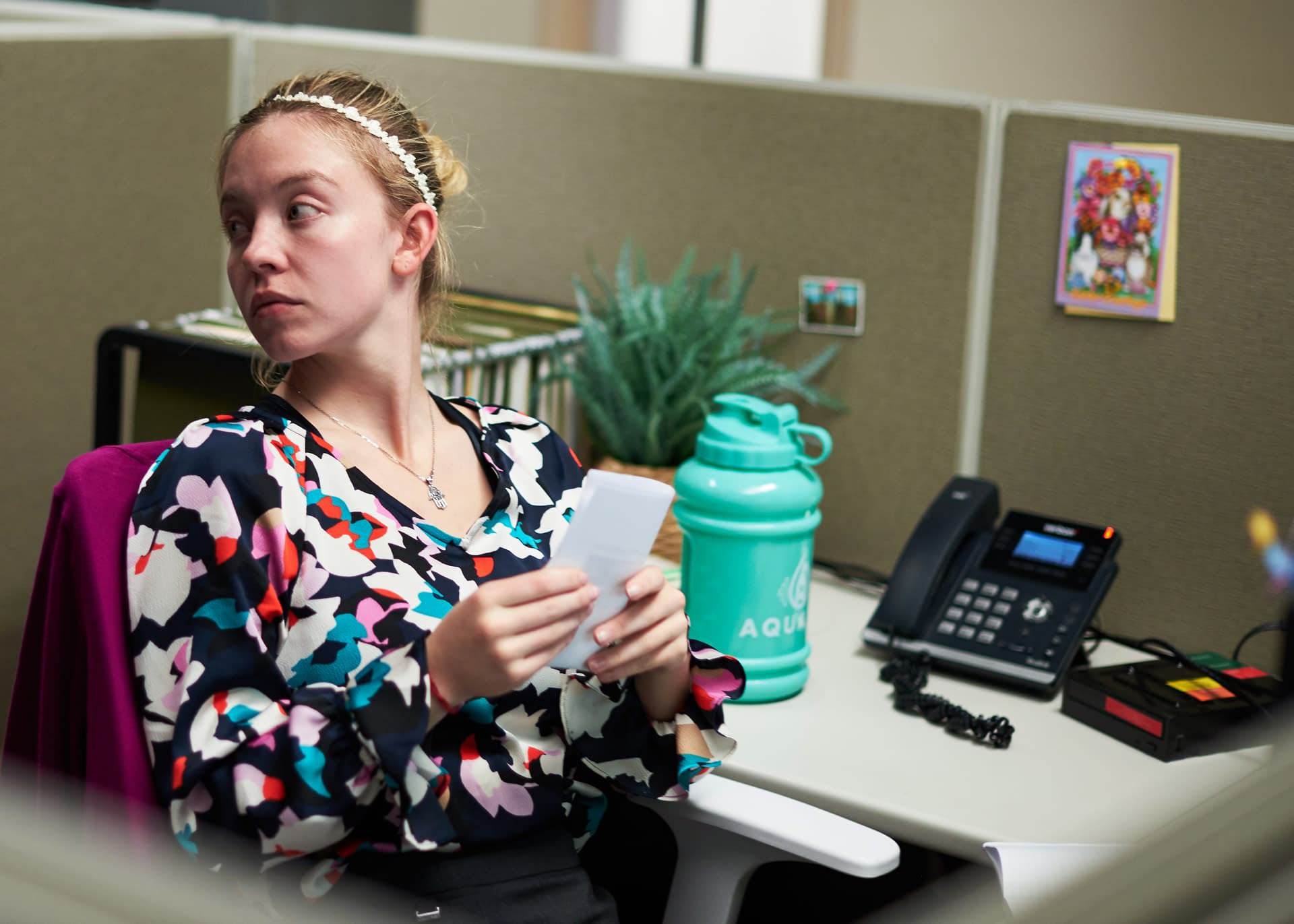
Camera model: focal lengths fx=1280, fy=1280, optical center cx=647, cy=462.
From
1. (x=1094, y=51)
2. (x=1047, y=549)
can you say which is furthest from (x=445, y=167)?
(x=1094, y=51)

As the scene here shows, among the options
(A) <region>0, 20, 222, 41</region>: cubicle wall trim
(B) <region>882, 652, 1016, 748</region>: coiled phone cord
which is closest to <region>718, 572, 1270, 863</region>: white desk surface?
(B) <region>882, 652, 1016, 748</region>: coiled phone cord

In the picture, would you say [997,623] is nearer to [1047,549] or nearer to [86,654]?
[1047,549]

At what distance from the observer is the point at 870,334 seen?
59.7 inches

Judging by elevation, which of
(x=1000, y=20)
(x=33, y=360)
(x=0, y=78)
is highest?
(x=1000, y=20)

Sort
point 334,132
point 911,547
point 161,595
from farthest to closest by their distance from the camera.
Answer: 1. point 911,547
2. point 334,132
3. point 161,595

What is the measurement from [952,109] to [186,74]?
1.02 meters

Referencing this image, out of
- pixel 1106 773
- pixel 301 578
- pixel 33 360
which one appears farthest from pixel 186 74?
pixel 1106 773

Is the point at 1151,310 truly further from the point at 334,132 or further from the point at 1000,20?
the point at 1000,20

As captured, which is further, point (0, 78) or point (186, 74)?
point (186, 74)

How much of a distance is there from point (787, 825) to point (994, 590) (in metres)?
0.45

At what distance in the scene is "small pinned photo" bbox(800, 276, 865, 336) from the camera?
A: 1.52 m

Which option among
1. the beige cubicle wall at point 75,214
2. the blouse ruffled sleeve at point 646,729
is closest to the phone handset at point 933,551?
the blouse ruffled sleeve at point 646,729

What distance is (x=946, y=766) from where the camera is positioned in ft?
3.54

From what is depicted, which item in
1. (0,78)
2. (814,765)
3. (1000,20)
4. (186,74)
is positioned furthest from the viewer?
(1000,20)
